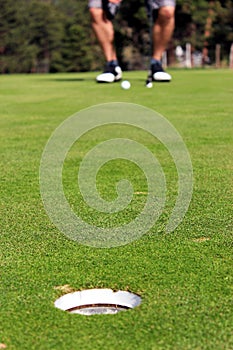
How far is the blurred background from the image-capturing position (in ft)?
134

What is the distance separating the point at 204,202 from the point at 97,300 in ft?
4.01

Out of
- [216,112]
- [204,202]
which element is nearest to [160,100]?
[216,112]

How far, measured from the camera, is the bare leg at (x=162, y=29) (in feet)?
29.8

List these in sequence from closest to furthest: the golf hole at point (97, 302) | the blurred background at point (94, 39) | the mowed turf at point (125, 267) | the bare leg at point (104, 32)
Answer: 1. the mowed turf at point (125, 267)
2. the golf hole at point (97, 302)
3. the bare leg at point (104, 32)
4. the blurred background at point (94, 39)

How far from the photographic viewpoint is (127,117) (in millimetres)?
6234

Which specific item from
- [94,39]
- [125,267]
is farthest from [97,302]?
[94,39]

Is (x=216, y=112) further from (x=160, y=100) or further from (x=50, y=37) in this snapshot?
(x=50, y=37)

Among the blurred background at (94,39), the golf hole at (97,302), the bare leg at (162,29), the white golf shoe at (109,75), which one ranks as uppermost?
the blurred background at (94,39)

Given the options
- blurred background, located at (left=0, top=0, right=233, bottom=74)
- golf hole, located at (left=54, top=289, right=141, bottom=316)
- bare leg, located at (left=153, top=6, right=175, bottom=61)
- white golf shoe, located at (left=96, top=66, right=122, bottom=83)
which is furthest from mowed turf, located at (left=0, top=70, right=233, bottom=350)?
blurred background, located at (left=0, top=0, right=233, bottom=74)

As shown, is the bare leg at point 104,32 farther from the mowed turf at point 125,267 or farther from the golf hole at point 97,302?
the golf hole at point 97,302

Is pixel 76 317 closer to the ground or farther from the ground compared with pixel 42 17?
closer to the ground

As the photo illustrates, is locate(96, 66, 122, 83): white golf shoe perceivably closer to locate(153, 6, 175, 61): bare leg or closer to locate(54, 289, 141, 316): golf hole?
→ locate(153, 6, 175, 61): bare leg

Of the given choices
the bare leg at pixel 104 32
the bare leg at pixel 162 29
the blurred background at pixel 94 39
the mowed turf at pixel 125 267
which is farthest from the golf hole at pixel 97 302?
the blurred background at pixel 94 39

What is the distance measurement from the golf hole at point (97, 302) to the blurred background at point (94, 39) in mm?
32482
